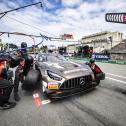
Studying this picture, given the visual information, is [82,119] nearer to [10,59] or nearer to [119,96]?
[119,96]

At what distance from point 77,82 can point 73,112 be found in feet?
2.96

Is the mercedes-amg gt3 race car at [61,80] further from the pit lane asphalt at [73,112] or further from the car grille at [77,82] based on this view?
the pit lane asphalt at [73,112]

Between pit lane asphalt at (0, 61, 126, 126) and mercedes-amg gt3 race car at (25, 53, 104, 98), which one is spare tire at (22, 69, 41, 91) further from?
pit lane asphalt at (0, 61, 126, 126)

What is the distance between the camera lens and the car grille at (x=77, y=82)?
4089mm

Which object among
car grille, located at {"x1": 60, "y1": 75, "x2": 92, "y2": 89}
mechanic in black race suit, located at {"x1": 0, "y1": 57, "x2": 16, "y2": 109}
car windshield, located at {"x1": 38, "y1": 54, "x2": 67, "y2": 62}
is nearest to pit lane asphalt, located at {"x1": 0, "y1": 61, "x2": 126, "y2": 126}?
mechanic in black race suit, located at {"x1": 0, "y1": 57, "x2": 16, "y2": 109}

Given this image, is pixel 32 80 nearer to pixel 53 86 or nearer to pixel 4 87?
pixel 53 86

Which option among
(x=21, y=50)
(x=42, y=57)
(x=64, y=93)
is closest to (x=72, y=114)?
(x=64, y=93)

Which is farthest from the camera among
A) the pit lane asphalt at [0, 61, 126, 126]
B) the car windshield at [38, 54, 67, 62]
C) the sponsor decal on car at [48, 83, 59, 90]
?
the car windshield at [38, 54, 67, 62]

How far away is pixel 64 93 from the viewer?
159 inches

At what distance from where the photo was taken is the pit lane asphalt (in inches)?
123

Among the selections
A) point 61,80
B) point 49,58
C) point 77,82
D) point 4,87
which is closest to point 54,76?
point 61,80

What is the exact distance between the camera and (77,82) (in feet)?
13.9

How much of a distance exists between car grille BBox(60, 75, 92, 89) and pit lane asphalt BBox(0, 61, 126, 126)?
1.39 feet

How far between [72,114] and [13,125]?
1.24 m
